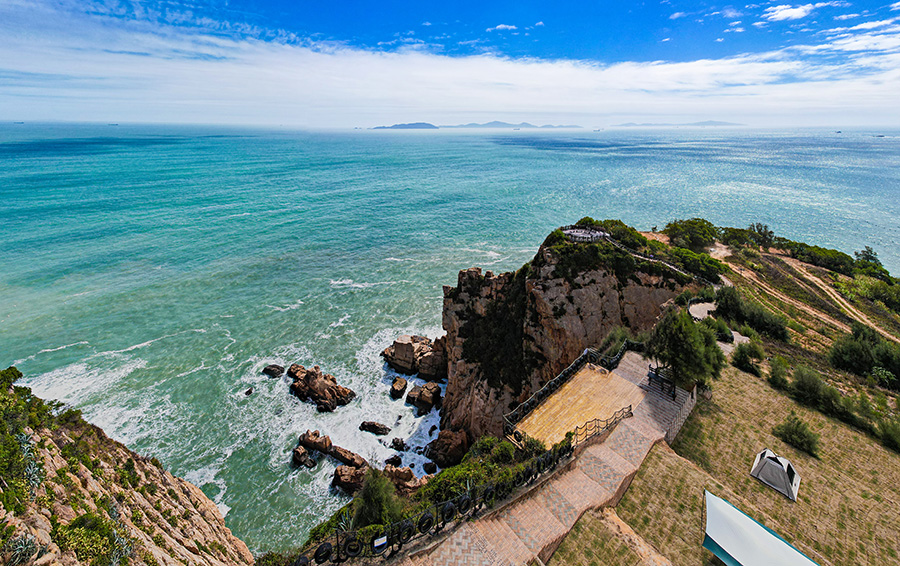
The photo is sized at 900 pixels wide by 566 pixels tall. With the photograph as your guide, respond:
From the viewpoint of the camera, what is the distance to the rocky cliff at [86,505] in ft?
28.2

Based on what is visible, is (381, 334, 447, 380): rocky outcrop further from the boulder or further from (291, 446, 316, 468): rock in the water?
(291, 446, 316, 468): rock in the water

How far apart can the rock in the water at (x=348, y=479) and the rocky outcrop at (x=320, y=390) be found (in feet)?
24.5

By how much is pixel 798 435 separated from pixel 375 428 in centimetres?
2766

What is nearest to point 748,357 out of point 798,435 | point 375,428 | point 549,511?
point 798,435

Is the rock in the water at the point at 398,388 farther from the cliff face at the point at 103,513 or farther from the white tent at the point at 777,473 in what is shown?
the white tent at the point at 777,473

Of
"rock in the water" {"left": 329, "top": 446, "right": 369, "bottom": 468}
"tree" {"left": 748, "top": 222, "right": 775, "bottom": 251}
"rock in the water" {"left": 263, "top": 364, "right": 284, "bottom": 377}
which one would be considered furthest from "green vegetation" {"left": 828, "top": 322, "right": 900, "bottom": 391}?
"rock in the water" {"left": 263, "top": 364, "right": 284, "bottom": 377}

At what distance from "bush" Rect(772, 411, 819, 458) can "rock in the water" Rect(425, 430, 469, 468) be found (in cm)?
1956

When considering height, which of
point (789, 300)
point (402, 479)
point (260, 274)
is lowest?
point (402, 479)

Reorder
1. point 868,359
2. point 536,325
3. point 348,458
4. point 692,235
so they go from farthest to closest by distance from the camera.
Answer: point 692,235, point 536,325, point 348,458, point 868,359

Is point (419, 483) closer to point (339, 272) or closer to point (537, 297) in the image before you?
point (537, 297)

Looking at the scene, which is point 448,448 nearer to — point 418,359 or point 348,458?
point 348,458

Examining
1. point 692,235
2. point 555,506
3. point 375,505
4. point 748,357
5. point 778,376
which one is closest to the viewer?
point 555,506

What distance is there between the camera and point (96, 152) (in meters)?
186

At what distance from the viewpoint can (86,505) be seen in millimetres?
10531
